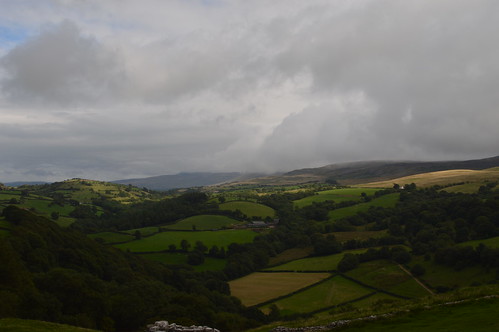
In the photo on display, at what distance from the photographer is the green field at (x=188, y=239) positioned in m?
140

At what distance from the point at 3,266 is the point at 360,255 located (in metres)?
96.4

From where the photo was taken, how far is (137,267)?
9075 centimetres

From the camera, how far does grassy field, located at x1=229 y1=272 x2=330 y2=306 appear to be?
9150cm

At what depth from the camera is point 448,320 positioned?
22375mm

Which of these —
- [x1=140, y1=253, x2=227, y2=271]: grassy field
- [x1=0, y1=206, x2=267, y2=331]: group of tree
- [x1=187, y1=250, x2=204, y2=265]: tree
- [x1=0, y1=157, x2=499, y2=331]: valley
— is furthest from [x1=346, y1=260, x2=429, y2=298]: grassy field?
[x1=187, y1=250, x2=204, y2=265]: tree

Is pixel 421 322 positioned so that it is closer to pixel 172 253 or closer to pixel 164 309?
pixel 164 309

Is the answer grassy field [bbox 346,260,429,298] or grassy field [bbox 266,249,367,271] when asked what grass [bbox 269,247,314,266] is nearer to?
grassy field [bbox 266,249,367,271]

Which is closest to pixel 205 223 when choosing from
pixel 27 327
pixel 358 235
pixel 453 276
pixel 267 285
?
pixel 358 235

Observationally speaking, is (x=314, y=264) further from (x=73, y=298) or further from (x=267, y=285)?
(x=73, y=298)

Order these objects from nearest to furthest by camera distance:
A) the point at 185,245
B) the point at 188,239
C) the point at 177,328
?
the point at 177,328 < the point at 185,245 < the point at 188,239

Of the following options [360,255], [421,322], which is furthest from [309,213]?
[421,322]

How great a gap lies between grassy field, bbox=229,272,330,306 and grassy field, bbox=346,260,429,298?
10129 millimetres

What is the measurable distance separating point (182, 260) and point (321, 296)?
190 ft

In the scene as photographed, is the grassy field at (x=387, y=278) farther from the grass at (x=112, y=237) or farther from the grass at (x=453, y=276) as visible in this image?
the grass at (x=112, y=237)
